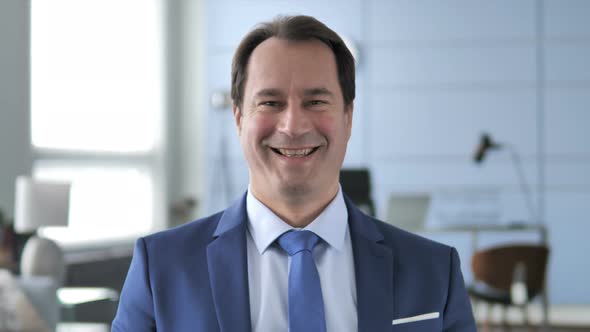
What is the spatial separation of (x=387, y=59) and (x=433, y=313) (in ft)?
21.8

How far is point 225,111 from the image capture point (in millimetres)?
8344

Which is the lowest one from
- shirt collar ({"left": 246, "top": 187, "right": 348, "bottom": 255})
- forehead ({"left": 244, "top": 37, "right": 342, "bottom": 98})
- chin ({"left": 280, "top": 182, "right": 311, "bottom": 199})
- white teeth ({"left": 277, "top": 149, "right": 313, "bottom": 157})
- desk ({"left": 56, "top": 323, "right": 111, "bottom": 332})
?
desk ({"left": 56, "top": 323, "right": 111, "bottom": 332})

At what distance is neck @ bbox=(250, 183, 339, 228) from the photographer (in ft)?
4.91

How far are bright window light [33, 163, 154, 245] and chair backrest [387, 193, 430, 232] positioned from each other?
2.57 m

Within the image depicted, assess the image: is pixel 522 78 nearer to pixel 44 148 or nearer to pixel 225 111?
pixel 225 111

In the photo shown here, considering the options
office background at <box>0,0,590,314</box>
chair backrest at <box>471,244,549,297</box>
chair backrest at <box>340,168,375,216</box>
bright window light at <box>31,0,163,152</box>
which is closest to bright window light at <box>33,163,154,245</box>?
bright window light at <box>31,0,163,152</box>

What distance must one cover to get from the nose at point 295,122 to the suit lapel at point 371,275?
25 centimetres

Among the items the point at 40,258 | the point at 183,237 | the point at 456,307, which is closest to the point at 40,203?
the point at 40,258

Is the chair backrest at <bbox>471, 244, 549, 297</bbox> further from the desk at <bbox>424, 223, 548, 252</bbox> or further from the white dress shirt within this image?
the white dress shirt

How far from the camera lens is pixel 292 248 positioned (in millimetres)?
1523

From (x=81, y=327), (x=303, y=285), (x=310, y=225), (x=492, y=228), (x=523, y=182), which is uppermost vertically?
(x=310, y=225)

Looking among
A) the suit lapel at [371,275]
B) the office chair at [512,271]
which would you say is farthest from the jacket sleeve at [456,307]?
the office chair at [512,271]

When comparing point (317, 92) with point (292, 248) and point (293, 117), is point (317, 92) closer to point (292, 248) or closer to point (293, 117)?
point (293, 117)

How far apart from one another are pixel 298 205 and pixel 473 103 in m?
6.58
